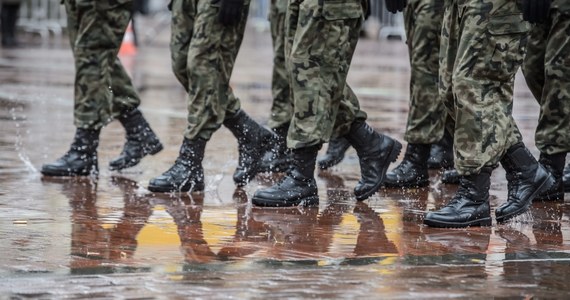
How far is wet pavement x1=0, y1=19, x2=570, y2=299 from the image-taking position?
4.94m

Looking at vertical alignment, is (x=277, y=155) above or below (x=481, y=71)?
below

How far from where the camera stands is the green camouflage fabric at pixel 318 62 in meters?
6.77

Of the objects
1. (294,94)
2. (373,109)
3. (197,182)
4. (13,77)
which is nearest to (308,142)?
(294,94)

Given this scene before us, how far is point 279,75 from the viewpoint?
27.4ft

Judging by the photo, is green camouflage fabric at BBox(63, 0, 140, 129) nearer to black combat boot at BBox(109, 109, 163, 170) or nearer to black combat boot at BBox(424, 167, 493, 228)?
black combat boot at BBox(109, 109, 163, 170)

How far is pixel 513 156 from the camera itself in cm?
660

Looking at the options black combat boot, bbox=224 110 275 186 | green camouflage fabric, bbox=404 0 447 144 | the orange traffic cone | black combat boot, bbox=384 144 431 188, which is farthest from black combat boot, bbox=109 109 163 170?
the orange traffic cone

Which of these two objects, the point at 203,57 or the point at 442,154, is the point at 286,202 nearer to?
the point at 203,57

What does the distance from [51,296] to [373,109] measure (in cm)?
803

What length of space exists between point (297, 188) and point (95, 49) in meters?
1.81

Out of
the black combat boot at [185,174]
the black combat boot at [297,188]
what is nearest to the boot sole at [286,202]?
the black combat boot at [297,188]

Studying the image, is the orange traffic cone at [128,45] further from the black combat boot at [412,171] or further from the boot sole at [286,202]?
the boot sole at [286,202]

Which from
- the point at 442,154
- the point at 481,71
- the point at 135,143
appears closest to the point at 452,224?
the point at 481,71

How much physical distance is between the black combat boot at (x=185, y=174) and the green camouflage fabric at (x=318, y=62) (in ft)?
2.41
